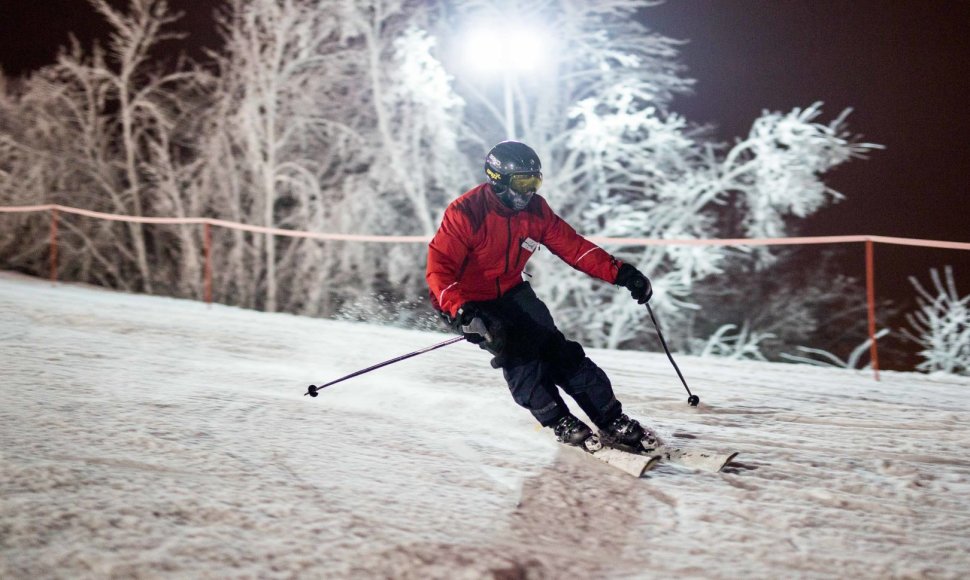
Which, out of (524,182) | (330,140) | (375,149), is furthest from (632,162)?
(524,182)

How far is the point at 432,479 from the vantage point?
11.3ft

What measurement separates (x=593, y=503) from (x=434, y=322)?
7.86 m

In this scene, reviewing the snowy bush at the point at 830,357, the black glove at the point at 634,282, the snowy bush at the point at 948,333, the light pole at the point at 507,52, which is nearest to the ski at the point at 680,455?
the black glove at the point at 634,282

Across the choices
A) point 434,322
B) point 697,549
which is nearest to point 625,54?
point 434,322

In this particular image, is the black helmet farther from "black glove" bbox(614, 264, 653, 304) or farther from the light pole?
the light pole

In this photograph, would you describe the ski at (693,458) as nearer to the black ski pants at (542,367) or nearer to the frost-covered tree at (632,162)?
the black ski pants at (542,367)

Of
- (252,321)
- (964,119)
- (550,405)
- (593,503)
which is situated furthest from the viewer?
(964,119)

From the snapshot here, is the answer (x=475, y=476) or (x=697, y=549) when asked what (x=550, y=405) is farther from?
(x=697, y=549)

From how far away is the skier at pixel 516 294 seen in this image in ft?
12.2

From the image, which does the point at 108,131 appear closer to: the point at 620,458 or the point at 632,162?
the point at 632,162

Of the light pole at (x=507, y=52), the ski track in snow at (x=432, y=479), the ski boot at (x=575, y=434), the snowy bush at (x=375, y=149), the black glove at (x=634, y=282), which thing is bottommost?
the ski track in snow at (x=432, y=479)

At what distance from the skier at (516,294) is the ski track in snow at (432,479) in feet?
0.87

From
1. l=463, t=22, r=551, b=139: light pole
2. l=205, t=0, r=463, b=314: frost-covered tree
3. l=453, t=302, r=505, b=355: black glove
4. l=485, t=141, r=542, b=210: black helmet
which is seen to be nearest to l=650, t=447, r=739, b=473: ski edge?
l=453, t=302, r=505, b=355: black glove

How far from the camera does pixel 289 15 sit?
667 inches
